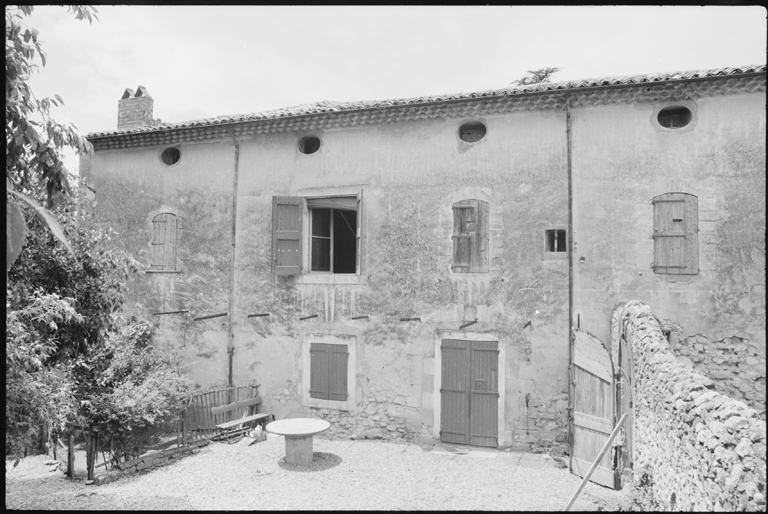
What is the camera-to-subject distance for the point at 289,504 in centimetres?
744

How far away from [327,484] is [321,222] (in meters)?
5.67

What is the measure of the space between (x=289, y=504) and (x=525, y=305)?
5231 mm

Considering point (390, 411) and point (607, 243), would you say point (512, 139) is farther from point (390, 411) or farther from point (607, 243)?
point (390, 411)

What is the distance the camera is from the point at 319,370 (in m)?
11.2

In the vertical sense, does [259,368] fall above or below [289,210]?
below

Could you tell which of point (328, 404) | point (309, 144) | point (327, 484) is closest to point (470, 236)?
point (309, 144)

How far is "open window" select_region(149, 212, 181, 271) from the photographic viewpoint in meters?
12.2

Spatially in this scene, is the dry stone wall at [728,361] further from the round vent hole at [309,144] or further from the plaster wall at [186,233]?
the plaster wall at [186,233]

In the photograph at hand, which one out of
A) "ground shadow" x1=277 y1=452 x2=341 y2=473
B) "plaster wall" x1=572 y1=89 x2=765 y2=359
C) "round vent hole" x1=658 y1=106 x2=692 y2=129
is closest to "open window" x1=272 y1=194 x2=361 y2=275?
"ground shadow" x1=277 y1=452 x2=341 y2=473

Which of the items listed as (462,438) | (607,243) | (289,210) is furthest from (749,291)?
(289,210)

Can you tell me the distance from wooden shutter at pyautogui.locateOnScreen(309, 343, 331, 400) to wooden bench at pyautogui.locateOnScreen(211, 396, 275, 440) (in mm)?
1120

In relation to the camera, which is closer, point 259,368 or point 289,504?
point 289,504

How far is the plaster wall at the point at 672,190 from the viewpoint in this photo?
895 cm

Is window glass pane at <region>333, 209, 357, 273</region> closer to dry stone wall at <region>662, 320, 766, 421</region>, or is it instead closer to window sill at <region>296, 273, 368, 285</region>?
window sill at <region>296, 273, 368, 285</region>
